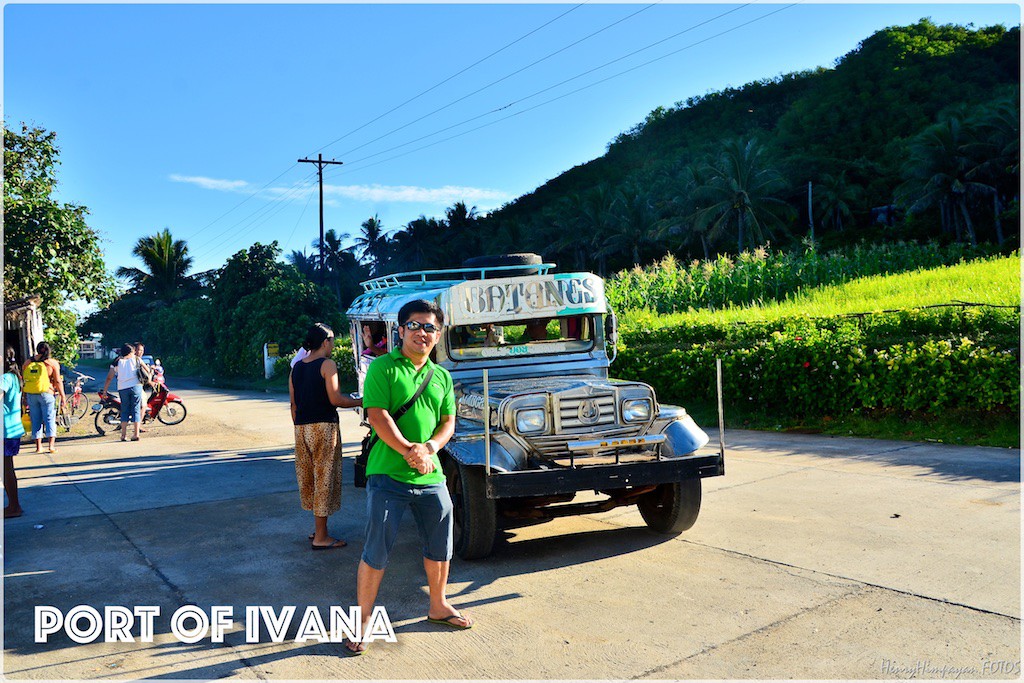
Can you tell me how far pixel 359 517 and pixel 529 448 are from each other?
2350 mm

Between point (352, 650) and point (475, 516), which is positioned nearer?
point (352, 650)

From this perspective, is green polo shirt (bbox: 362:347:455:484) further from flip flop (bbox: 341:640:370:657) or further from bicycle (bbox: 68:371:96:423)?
bicycle (bbox: 68:371:96:423)

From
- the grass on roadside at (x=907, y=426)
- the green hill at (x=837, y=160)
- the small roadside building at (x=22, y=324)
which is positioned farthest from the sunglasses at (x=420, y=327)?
the green hill at (x=837, y=160)

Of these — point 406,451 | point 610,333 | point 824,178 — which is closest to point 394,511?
point 406,451

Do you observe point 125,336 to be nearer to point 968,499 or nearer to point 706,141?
point 968,499

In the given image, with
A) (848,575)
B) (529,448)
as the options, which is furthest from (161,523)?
(848,575)

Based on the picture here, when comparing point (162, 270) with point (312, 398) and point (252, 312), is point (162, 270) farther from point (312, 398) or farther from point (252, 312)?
point (312, 398)

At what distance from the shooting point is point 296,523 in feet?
24.1

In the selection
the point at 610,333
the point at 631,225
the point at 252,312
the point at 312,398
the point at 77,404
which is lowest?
the point at 77,404

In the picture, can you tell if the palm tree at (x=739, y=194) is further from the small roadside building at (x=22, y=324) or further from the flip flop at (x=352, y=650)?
the flip flop at (x=352, y=650)

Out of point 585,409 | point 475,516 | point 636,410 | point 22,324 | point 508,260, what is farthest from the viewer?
point 22,324

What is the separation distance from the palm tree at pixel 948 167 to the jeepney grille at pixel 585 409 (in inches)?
2198

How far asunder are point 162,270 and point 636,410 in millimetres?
55356

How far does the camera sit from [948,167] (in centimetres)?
5553
